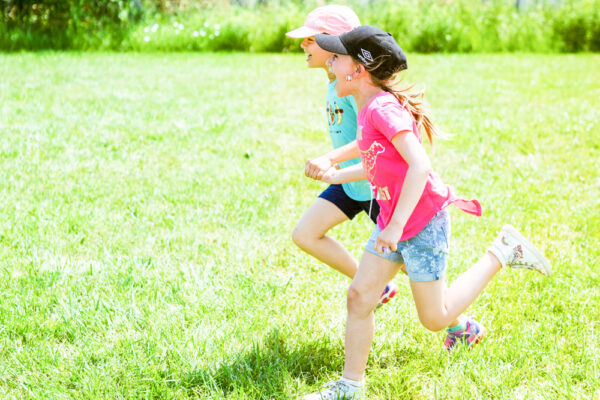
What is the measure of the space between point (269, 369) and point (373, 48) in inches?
56.6

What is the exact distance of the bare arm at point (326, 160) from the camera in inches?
112

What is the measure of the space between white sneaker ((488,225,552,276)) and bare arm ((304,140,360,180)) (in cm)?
81

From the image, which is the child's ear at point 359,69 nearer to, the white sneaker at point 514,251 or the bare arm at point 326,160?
the bare arm at point 326,160

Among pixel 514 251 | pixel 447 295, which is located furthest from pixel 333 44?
pixel 514 251

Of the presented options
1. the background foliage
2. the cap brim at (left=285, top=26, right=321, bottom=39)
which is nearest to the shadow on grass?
the cap brim at (left=285, top=26, right=321, bottom=39)

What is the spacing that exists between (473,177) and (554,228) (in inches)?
45.5

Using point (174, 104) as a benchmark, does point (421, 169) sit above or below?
above

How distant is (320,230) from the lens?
10.8 feet

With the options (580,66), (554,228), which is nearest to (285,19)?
(580,66)

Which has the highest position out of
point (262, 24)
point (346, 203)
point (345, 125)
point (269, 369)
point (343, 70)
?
point (343, 70)

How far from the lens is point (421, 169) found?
2.41 m

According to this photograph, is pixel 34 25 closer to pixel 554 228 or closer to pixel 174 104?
pixel 174 104

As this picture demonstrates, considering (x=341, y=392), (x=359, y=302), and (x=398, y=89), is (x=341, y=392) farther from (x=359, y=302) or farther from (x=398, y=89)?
(x=398, y=89)

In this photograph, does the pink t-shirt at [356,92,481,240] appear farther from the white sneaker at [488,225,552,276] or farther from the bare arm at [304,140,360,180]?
the white sneaker at [488,225,552,276]
